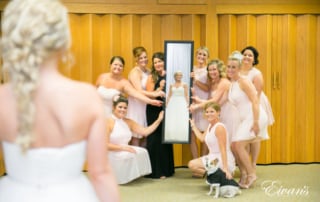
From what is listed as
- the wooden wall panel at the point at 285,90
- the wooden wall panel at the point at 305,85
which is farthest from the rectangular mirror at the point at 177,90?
the wooden wall panel at the point at 305,85

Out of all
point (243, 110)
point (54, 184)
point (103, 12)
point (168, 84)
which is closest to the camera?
point (54, 184)

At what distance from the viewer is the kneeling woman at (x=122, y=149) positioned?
6.20 meters

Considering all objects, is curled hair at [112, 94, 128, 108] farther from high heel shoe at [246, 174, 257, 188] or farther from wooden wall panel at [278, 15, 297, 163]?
wooden wall panel at [278, 15, 297, 163]

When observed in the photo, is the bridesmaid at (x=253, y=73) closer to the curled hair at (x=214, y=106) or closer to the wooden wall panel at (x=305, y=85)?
the curled hair at (x=214, y=106)

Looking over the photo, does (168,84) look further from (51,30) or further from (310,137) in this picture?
(51,30)

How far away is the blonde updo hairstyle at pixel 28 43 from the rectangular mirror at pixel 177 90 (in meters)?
4.79

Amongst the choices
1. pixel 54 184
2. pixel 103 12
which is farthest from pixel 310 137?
pixel 54 184

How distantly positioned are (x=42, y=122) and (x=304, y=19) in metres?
6.20

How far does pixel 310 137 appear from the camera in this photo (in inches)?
295

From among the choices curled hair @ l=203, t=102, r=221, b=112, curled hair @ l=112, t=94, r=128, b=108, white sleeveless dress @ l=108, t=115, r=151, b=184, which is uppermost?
curled hair @ l=112, t=94, r=128, b=108

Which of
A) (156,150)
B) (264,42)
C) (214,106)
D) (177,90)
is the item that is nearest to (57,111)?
(214,106)

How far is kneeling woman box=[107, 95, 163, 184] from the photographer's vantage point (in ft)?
20.4

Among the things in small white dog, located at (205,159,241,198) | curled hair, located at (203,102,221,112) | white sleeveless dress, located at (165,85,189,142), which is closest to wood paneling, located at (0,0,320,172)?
white sleeveless dress, located at (165,85,189,142)

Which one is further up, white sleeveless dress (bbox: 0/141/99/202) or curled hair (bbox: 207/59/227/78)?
curled hair (bbox: 207/59/227/78)
